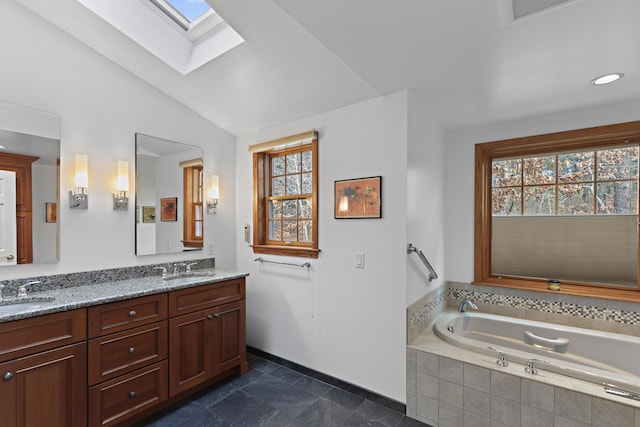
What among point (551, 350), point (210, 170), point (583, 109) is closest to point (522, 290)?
point (551, 350)

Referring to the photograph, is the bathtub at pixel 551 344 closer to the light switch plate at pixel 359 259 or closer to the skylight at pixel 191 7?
the light switch plate at pixel 359 259

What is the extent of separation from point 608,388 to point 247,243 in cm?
287

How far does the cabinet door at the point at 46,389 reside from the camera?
1504 millimetres

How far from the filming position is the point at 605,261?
248cm

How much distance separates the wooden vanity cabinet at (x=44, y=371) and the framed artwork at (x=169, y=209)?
112cm

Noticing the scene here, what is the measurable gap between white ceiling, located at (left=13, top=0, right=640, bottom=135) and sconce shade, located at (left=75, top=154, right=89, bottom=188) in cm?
A: 84

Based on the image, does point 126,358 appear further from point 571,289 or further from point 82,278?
point 571,289

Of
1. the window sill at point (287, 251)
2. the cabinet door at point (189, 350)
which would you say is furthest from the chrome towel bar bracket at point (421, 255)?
the cabinet door at point (189, 350)

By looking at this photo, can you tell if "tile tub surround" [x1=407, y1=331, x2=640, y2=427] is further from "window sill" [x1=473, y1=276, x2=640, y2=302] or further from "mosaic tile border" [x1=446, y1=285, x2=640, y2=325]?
"window sill" [x1=473, y1=276, x2=640, y2=302]

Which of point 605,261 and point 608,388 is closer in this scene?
point 608,388

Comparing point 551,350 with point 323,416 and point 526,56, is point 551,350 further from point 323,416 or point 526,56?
point 526,56

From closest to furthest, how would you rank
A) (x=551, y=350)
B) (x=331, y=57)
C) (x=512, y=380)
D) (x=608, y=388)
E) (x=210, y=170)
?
(x=608, y=388), (x=512, y=380), (x=331, y=57), (x=551, y=350), (x=210, y=170)

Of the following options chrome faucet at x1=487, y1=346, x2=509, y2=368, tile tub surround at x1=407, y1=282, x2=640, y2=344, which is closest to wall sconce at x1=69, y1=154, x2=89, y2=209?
tile tub surround at x1=407, y1=282, x2=640, y2=344

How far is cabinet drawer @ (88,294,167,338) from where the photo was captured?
1.80m
